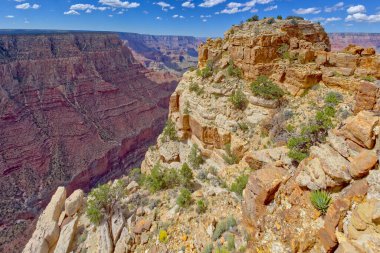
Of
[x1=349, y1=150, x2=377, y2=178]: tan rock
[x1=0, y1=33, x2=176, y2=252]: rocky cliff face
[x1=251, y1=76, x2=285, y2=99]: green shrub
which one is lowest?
[x1=0, y1=33, x2=176, y2=252]: rocky cliff face

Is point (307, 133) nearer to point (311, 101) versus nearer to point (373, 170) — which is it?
point (311, 101)

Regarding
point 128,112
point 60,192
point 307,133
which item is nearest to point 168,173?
point 60,192

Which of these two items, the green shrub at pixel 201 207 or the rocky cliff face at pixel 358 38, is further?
the rocky cliff face at pixel 358 38

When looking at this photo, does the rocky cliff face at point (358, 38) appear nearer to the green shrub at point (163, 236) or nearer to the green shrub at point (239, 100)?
the green shrub at point (239, 100)

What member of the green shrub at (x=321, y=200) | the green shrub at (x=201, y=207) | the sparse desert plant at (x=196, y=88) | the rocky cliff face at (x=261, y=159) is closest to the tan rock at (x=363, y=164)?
the rocky cliff face at (x=261, y=159)

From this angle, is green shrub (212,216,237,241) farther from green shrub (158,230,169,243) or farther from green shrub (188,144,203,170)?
green shrub (188,144,203,170)

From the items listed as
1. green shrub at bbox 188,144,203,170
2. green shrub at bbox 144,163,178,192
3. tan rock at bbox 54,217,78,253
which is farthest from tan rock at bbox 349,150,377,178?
tan rock at bbox 54,217,78,253
